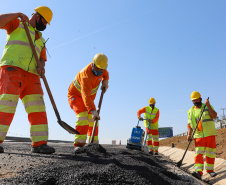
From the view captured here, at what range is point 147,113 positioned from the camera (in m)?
9.62

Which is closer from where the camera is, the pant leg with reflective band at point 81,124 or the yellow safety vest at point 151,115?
the pant leg with reflective band at point 81,124

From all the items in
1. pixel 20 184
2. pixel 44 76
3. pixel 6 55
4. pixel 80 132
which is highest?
pixel 6 55

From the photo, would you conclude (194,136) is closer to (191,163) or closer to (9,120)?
(191,163)

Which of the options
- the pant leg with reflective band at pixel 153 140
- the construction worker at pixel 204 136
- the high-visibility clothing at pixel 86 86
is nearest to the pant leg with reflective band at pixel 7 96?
the high-visibility clothing at pixel 86 86

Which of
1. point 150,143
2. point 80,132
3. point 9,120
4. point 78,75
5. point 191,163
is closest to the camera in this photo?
point 9,120

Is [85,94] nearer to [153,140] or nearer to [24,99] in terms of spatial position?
[24,99]

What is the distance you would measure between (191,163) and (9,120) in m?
5.49

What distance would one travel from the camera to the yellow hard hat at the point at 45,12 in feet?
13.1

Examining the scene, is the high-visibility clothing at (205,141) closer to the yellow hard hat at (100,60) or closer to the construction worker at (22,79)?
the yellow hard hat at (100,60)

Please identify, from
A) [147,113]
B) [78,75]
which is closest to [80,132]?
[78,75]

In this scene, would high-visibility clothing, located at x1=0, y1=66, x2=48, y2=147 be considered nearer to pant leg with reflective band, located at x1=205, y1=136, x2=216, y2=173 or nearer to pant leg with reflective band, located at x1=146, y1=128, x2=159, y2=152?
pant leg with reflective band, located at x1=205, y1=136, x2=216, y2=173

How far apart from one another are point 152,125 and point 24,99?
261 inches

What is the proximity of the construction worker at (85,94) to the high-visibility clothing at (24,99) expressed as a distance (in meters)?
0.98

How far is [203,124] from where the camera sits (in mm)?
5531
